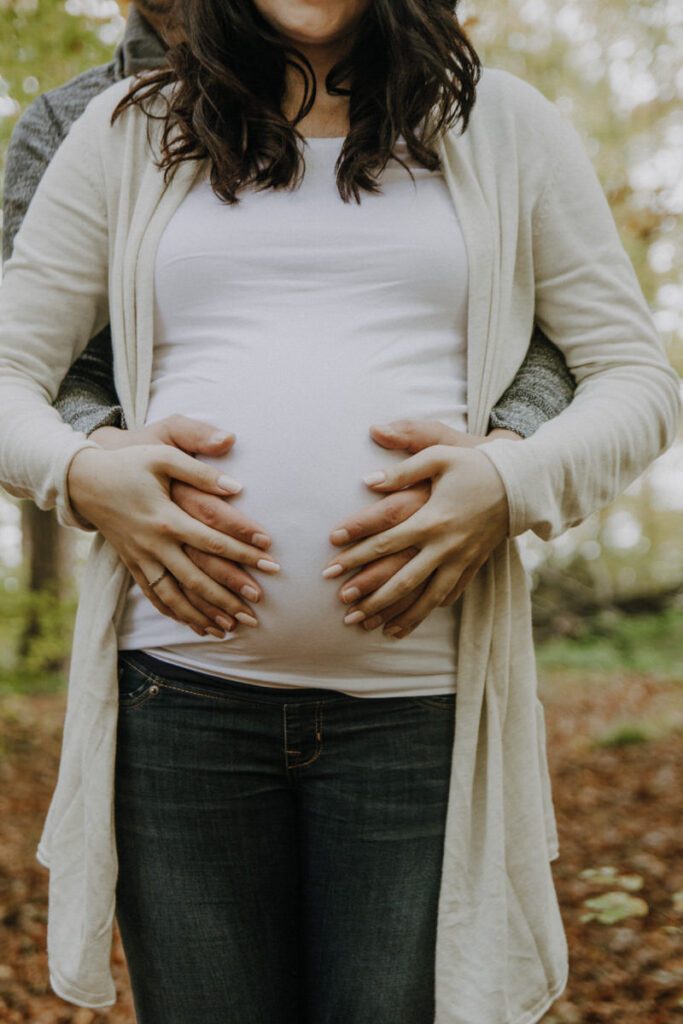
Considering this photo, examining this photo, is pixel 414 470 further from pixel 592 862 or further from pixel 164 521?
pixel 592 862

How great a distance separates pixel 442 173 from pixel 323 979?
1.23 metres

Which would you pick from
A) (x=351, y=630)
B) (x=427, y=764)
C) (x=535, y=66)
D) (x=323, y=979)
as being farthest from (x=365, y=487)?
(x=535, y=66)

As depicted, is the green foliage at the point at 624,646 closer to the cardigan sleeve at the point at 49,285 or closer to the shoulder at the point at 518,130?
the shoulder at the point at 518,130

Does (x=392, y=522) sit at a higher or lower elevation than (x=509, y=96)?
lower

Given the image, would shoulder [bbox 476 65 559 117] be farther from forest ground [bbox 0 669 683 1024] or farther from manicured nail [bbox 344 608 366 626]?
forest ground [bbox 0 669 683 1024]

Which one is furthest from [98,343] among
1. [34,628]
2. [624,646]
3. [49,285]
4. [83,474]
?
[624,646]

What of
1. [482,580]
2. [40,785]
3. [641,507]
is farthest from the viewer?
[641,507]

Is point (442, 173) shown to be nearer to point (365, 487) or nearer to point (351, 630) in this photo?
point (365, 487)

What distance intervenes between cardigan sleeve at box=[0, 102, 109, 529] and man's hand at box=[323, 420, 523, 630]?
413mm

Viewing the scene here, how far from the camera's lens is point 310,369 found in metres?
1.34

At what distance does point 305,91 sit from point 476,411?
57cm

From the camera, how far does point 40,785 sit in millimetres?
5023

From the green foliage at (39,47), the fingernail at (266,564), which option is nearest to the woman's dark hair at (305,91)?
the fingernail at (266,564)

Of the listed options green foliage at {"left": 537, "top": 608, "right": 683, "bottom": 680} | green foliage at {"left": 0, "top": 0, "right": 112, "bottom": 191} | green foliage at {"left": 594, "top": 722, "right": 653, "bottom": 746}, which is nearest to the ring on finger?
green foliage at {"left": 0, "top": 0, "right": 112, "bottom": 191}
